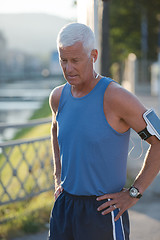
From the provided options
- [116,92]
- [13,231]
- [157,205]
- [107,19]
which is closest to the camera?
[116,92]

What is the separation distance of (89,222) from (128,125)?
1.59 feet

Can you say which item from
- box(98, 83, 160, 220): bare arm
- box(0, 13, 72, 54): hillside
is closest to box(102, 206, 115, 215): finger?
box(98, 83, 160, 220): bare arm

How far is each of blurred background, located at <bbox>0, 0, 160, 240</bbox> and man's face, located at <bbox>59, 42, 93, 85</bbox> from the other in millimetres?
450

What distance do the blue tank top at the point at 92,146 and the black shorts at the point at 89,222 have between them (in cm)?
5

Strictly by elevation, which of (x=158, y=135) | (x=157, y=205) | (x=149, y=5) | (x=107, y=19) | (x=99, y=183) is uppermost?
(x=158, y=135)

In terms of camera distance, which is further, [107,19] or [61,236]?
[107,19]

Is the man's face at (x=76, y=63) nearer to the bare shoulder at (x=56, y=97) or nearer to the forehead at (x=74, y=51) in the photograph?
the forehead at (x=74, y=51)

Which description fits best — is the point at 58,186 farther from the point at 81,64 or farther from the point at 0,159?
the point at 0,159

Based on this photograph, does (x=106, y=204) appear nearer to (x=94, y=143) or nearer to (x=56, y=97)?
(x=94, y=143)

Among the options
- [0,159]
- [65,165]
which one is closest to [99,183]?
[65,165]

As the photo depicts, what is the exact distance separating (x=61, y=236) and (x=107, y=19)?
20.1 ft

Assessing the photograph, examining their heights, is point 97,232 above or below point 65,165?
below

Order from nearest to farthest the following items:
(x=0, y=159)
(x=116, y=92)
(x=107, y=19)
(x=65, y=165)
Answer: (x=116, y=92) → (x=65, y=165) → (x=107, y=19) → (x=0, y=159)

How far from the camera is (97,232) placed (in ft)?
6.32
